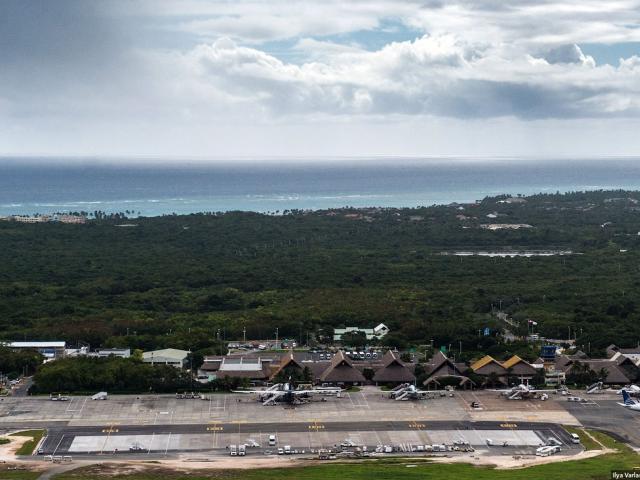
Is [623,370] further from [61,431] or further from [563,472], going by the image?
[61,431]

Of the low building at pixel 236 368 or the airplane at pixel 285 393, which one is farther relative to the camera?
the low building at pixel 236 368

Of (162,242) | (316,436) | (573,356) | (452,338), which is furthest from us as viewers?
(162,242)

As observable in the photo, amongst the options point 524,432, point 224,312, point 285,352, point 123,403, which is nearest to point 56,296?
point 224,312

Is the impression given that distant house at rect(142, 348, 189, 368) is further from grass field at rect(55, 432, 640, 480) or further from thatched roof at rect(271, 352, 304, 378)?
grass field at rect(55, 432, 640, 480)

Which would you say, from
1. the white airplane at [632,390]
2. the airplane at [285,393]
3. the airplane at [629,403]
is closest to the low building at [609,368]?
the white airplane at [632,390]

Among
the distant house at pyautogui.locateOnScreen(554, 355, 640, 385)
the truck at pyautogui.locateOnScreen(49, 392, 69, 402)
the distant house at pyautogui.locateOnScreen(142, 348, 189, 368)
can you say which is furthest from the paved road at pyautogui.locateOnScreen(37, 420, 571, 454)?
the distant house at pyautogui.locateOnScreen(142, 348, 189, 368)

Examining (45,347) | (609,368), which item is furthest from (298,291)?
(609,368)

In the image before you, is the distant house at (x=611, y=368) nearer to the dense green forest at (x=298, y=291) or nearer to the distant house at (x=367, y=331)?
the dense green forest at (x=298, y=291)

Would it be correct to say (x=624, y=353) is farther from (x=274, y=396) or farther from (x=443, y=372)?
(x=274, y=396)
